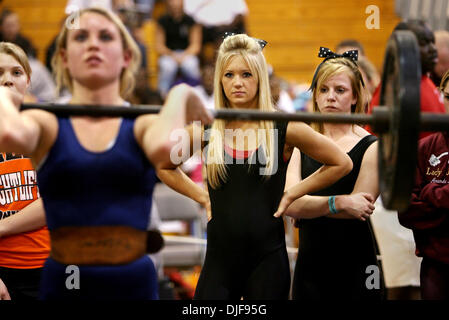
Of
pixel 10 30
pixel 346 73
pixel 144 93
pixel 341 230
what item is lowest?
pixel 341 230

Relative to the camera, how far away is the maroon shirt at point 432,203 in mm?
2990

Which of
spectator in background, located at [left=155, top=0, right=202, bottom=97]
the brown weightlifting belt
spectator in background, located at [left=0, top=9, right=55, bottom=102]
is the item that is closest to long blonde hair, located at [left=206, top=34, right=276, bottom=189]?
the brown weightlifting belt

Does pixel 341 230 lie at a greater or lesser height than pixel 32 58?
lesser

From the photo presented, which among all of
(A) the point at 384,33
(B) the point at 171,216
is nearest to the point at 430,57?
(B) the point at 171,216

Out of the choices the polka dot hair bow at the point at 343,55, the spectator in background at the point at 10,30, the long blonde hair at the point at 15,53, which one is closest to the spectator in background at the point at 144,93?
the spectator in background at the point at 10,30

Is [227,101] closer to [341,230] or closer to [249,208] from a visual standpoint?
[249,208]

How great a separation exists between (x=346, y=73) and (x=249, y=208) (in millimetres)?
858

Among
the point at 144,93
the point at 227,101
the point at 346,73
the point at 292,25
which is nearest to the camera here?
the point at 227,101

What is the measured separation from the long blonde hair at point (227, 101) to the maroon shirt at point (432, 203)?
2.25ft

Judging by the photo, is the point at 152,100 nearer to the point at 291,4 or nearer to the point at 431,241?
the point at 291,4

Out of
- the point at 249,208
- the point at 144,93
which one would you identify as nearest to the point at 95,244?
the point at 249,208

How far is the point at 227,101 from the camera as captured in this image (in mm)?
3082

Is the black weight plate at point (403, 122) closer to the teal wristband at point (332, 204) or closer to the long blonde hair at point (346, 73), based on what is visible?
the teal wristband at point (332, 204)

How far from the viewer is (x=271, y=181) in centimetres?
294
